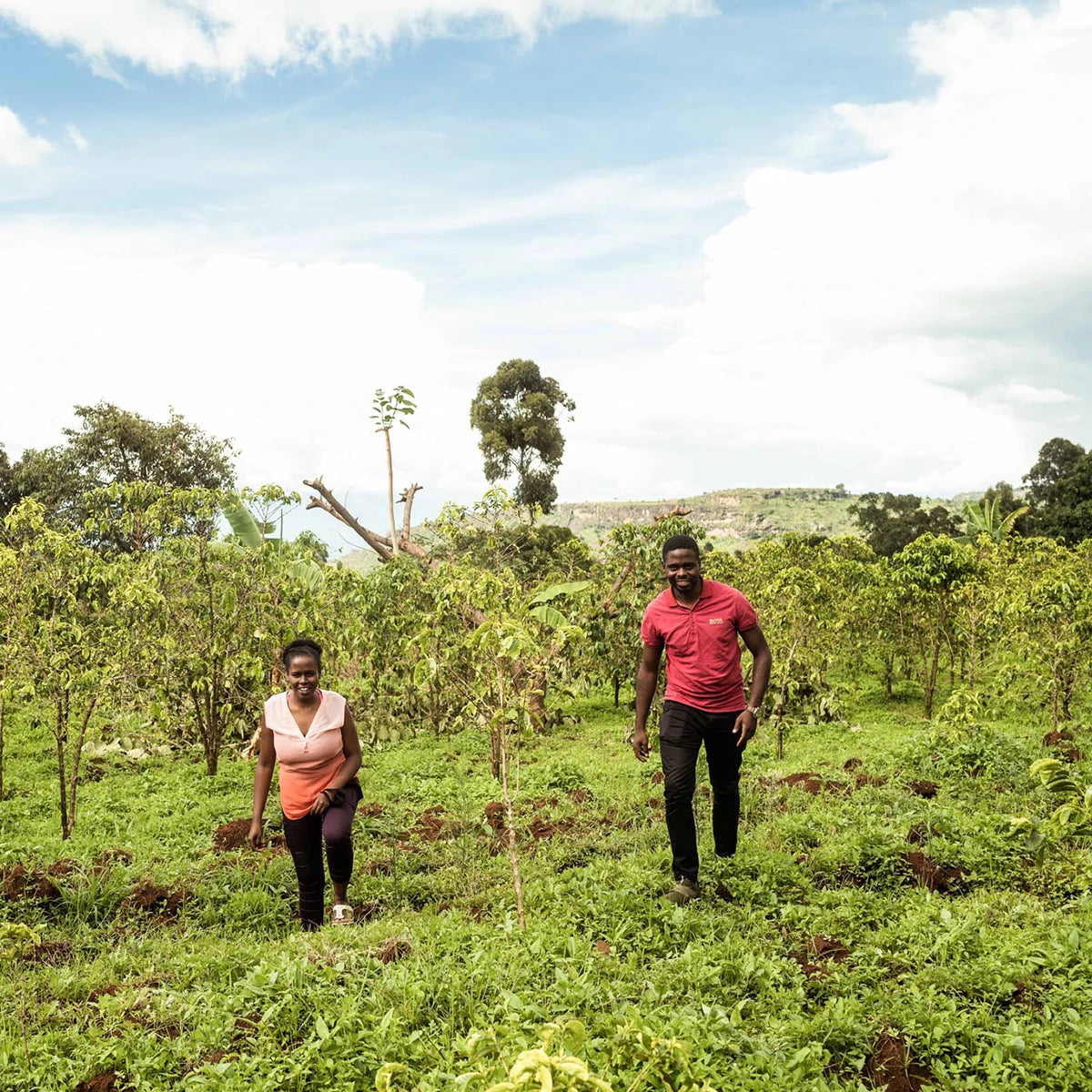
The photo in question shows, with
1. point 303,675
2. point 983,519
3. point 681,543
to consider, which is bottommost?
point 303,675

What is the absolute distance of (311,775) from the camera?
4.99 m

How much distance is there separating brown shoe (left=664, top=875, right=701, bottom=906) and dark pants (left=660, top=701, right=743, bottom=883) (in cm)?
3

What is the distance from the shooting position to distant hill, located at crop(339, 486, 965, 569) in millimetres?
71125

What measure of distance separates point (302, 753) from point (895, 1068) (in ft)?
10.6

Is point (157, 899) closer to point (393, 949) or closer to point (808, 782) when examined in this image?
point (393, 949)

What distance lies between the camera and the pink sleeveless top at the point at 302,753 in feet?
16.2

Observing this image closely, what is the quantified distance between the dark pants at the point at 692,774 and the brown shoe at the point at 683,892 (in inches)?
1.3

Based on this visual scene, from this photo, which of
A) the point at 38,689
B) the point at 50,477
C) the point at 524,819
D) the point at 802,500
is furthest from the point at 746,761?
the point at 802,500

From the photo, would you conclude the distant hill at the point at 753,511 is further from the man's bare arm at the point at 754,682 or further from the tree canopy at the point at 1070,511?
the man's bare arm at the point at 754,682

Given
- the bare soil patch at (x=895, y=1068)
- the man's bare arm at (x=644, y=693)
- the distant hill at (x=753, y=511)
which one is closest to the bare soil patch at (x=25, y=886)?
the man's bare arm at (x=644, y=693)

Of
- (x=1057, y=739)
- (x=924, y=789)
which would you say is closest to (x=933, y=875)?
(x=924, y=789)

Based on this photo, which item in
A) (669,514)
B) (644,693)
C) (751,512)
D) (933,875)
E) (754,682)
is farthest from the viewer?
(751,512)

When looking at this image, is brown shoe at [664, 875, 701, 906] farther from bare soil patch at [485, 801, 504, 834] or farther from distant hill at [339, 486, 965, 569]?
distant hill at [339, 486, 965, 569]

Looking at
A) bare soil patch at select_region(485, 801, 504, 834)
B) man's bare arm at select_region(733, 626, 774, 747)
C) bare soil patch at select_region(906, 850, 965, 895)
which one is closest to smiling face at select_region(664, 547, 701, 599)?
man's bare arm at select_region(733, 626, 774, 747)
